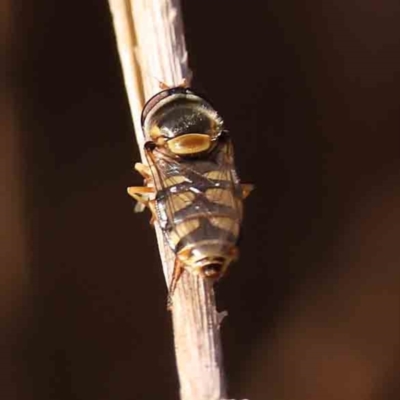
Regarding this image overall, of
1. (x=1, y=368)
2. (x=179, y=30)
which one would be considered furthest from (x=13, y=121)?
(x=179, y=30)

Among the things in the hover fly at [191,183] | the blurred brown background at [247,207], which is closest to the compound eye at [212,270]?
the hover fly at [191,183]

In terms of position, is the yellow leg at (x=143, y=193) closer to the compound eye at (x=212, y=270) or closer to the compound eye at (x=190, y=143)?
the compound eye at (x=190, y=143)

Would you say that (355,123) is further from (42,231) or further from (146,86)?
(146,86)

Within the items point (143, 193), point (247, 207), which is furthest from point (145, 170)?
point (247, 207)

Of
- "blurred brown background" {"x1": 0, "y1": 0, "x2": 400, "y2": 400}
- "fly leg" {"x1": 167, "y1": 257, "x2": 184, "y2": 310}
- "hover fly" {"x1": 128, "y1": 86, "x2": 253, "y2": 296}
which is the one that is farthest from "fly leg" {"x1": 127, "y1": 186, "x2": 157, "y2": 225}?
"blurred brown background" {"x1": 0, "y1": 0, "x2": 400, "y2": 400}

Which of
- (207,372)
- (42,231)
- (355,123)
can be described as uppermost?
(355,123)

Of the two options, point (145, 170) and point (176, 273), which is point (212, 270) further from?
point (145, 170)
